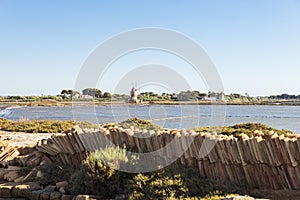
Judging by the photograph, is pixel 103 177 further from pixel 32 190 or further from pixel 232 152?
pixel 232 152

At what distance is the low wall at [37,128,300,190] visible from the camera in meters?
4.34

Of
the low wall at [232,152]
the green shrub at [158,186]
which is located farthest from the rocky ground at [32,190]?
the green shrub at [158,186]

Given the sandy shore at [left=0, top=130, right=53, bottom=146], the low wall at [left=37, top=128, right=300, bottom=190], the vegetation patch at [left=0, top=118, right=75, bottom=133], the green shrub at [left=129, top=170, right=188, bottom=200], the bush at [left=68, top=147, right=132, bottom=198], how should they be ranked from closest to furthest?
the green shrub at [left=129, top=170, right=188, bottom=200], the low wall at [left=37, top=128, right=300, bottom=190], the bush at [left=68, top=147, right=132, bottom=198], the sandy shore at [left=0, top=130, right=53, bottom=146], the vegetation patch at [left=0, top=118, right=75, bottom=133]

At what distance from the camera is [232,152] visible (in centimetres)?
459

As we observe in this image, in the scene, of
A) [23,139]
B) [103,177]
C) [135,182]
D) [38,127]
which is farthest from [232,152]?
[38,127]

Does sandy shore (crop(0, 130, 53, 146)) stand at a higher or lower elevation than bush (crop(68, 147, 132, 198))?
lower

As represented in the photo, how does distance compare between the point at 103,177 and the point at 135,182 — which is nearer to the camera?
the point at 135,182

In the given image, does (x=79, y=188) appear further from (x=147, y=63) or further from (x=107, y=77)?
(x=147, y=63)

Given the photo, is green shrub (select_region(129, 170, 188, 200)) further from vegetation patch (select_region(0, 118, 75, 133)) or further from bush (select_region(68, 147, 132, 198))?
vegetation patch (select_region(0, 118, 75, 133))

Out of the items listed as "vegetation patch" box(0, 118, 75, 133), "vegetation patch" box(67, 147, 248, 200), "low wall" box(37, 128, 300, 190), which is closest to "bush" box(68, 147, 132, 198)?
"vegetation patch" box(67, 147, 248, 200)

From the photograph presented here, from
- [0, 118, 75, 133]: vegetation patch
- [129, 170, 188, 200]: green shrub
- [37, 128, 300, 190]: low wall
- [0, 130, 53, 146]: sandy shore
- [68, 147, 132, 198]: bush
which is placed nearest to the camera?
[129, 170, 188, 200]: green shrub

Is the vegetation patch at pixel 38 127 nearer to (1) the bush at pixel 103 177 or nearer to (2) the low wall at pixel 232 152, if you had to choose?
(2) the low wall at pixel 232 152

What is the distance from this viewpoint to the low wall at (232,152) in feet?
14.2

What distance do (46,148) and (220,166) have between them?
337cm
